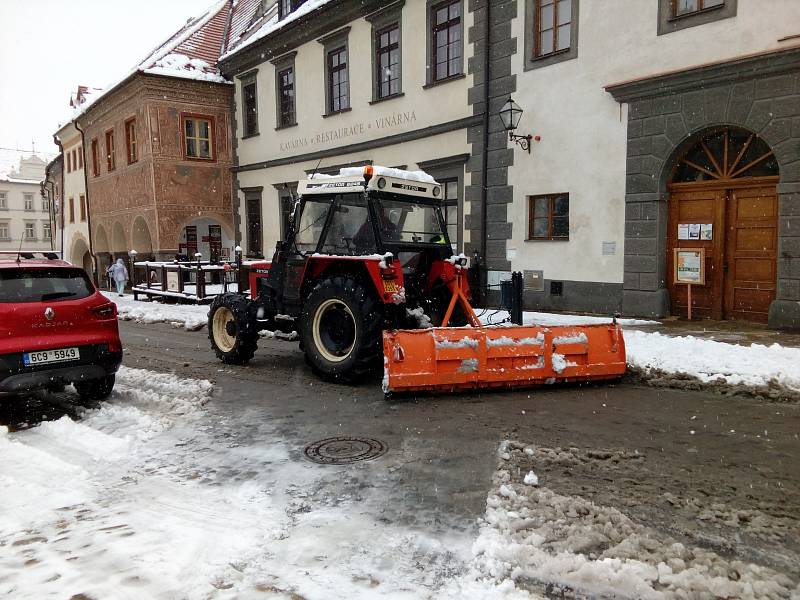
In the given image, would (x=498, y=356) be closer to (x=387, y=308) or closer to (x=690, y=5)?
(x=387, y=308)

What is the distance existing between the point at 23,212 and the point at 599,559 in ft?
232

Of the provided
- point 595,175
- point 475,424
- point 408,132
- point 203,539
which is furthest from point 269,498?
point 408,132

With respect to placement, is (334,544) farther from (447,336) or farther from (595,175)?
(595,175)

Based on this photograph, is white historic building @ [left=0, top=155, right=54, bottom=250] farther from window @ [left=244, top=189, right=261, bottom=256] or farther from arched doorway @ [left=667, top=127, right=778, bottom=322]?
arched doorway @ [left=667, top=127, right=778, bottom=322]

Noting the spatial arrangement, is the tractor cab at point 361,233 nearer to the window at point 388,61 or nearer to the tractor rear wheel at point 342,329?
the tractor rear wheel at point 342,329

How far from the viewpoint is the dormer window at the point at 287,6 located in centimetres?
1945

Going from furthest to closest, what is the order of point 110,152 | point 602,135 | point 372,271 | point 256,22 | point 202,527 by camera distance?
point 110,152 → point 256,22 → point 602,135 → point 372,271 → point 202,527

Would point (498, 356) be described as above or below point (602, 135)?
below

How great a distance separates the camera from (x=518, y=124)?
1260 centimetres

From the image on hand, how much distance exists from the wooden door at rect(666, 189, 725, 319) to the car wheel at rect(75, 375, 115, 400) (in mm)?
9333

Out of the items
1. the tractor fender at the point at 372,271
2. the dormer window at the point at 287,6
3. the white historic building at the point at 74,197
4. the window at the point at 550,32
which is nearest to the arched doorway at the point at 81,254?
the white historic building at the point at 74,197

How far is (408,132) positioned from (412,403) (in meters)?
10.7

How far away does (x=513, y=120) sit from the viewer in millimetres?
12492

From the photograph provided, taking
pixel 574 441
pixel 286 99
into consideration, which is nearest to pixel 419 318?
pixel 574 441
